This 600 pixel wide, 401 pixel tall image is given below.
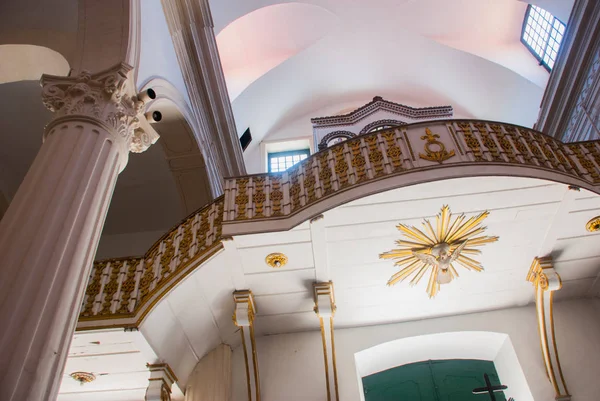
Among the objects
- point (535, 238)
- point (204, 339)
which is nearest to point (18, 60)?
point (204, 339)

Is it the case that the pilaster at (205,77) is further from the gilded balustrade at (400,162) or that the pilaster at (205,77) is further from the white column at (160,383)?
the white column at (160,383)

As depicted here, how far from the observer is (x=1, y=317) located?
4.24 m

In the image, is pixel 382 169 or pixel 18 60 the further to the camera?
pixel 18 60

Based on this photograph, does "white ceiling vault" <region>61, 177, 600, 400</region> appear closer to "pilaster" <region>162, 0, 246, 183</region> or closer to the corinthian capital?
the corinthian capital

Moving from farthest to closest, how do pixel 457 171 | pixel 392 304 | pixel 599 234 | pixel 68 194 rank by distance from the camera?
1. pixel 392 304
2. pixel 599 234
3. pixel 457 171
4. pixel 68 194

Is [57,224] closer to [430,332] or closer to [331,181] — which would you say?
[331,181]

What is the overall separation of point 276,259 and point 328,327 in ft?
5.32

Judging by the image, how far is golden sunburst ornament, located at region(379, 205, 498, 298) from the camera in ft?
25.2

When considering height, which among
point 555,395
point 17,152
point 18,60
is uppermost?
point 17,152

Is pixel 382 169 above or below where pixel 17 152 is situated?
below

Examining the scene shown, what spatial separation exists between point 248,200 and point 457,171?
2.82m

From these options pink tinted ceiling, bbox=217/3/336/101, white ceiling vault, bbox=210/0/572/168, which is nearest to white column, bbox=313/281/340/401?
white ceiling vault, bbox=210/0/572/168

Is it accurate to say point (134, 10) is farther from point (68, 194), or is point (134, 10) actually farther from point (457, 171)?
point (457, 171)

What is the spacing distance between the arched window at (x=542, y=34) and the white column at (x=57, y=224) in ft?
35.8
